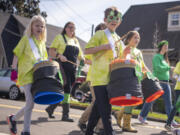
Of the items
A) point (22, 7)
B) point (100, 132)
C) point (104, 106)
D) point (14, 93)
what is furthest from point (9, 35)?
point (104, 106)

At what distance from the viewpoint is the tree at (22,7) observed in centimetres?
4219

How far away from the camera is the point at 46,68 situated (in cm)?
383

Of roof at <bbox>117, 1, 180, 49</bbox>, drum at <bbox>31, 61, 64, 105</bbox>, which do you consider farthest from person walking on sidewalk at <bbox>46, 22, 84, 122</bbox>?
roof at <bbox>117, 1, 180, 49</bbox>

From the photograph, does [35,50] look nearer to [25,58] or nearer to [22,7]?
[25,58]

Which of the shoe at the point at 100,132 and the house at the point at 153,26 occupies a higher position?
the house at the point at 153,26

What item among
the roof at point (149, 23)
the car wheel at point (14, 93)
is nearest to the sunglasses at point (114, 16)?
the car wheel at point (14, 93)

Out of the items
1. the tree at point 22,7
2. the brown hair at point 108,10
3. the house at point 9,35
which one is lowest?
the brown hair at point 108,10

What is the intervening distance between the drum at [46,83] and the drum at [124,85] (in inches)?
31.4

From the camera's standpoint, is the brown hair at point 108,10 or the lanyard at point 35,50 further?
the lanyard at point 35,50

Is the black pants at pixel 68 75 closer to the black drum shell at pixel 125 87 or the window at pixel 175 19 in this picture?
the black drum shell at pixel 125 87

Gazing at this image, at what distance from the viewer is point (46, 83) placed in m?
3.76

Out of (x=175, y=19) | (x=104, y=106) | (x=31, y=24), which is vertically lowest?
(x=104, y=106)

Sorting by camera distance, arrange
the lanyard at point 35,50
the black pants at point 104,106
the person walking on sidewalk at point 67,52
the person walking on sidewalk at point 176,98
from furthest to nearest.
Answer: the person walking on sidewalk at point 176,98, the person walking on sidewalk at point 67,52, the lanyard at point 35,50, the black pants at point 104,106

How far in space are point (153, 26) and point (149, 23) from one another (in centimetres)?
89
